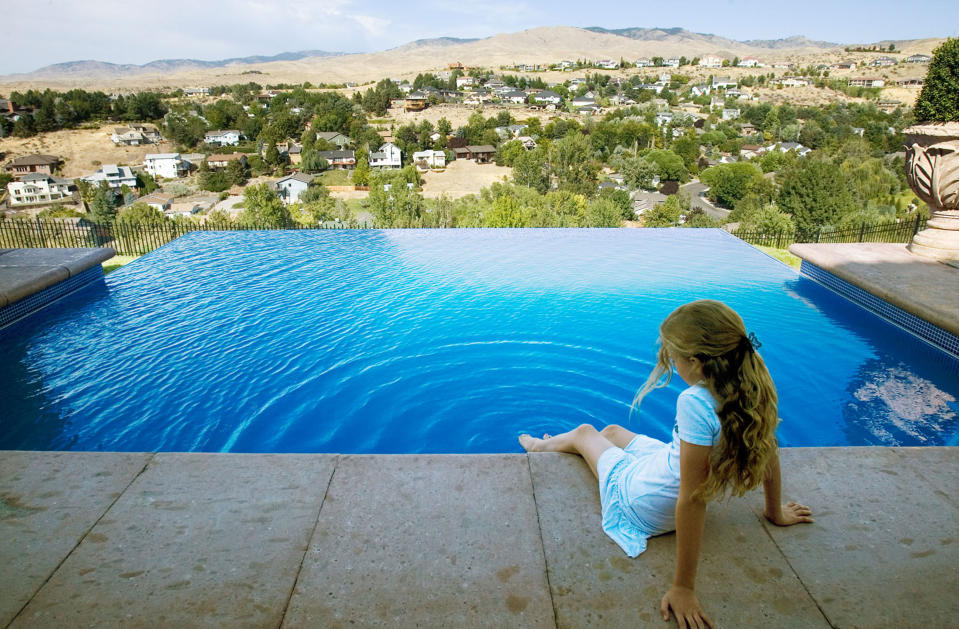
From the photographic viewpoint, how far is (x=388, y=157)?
2955 inches

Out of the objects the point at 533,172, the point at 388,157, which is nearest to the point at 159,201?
the point at 388,157

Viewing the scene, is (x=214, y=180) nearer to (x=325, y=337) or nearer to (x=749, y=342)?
(x=325, y=337)

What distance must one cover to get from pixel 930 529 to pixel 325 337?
564 cm

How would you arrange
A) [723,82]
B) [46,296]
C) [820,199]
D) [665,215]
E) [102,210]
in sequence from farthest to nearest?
[723,82] < [665,215] < [102,210] < [820,199] < [46,296]

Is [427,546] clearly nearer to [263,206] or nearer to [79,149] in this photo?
[263,206]

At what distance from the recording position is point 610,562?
2.06 meters

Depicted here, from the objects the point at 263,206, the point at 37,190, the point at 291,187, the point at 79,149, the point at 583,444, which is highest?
the point at 79,149

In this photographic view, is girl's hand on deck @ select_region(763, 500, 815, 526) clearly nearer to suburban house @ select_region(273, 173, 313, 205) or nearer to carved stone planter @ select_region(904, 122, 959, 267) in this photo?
carved stone planter @ select_region(904, 122, 959, 267)

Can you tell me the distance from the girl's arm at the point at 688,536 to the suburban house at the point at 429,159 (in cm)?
7551

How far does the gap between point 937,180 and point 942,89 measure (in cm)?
139

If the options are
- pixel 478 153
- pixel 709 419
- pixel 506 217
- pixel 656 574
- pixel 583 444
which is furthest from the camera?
pixel 478 153

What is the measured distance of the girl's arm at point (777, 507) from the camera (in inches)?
83.6

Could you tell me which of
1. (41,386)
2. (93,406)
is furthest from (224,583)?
(41,386)

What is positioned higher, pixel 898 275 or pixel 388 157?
pixel 898 275
